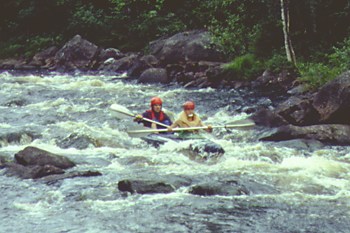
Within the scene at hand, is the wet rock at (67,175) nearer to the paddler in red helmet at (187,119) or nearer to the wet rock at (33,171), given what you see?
the wet rock at (33,171)

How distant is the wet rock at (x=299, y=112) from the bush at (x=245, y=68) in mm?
6336

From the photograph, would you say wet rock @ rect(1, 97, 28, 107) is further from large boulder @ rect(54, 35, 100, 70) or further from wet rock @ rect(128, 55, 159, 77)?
large boulder @ rect(54, 35, 100, 70)

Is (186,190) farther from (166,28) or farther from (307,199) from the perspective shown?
(166,28)

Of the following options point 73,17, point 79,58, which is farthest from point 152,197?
point 73,17

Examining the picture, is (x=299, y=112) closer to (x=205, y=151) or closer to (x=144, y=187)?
(x=205, y=151)

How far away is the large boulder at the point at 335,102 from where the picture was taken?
1534 cm

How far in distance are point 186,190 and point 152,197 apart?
2.02 ft

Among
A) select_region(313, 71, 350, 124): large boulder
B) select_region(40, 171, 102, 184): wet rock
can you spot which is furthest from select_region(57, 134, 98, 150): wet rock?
select_region(313, 71, 350, 124): large boulder

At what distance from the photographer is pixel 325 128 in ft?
48.2

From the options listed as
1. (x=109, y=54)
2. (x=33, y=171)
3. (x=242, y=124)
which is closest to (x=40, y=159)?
(x=33, y=171)

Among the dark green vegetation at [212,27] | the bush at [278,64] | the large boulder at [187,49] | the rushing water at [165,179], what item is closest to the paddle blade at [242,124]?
the rushing water at [165,179]

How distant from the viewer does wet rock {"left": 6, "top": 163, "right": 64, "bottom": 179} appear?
11.6 metres

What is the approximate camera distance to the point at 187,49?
26938 millimetres

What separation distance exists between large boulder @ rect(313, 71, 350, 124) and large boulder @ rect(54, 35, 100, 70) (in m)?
15.6
